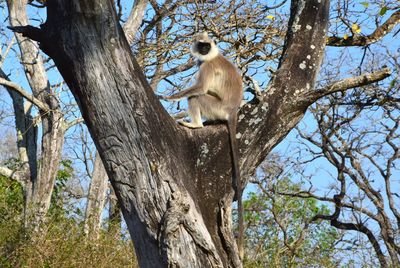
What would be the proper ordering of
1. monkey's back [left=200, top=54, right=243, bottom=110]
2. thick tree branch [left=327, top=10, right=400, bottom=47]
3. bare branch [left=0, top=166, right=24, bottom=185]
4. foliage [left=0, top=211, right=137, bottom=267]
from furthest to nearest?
bare branch [left=0, top=166, right=24, bottom=185]
thick tree branch [left=327, top=10, right=400, bottom=47]
foliage [left=0, top=211, right=137, bottom=267]
monkey's back [left=200, top=54, right=243, bottom=110]

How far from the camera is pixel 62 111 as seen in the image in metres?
11.2

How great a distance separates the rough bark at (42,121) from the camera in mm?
10938

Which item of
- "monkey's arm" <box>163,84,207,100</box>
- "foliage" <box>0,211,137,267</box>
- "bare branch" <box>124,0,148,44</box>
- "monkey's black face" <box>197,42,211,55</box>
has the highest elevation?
"bare branch" <box>124,0,148,44</box>

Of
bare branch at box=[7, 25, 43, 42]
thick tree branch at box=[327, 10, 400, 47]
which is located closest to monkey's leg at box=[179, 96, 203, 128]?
bare branch at box=[7, 25, 43, 42]

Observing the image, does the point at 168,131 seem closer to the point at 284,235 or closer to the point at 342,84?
the point at 342,84

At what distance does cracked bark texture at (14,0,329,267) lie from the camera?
3.75 meters

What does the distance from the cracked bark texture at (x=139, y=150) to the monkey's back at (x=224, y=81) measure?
2.05 metres

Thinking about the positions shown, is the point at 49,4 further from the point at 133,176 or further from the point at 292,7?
the point at 292,7

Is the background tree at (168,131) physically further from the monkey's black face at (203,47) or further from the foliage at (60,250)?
the foliage at (60,250)

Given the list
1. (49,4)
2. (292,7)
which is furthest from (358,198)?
(49,4)

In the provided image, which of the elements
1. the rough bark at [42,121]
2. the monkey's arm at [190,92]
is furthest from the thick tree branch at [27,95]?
the monkey's arm at [190,92]

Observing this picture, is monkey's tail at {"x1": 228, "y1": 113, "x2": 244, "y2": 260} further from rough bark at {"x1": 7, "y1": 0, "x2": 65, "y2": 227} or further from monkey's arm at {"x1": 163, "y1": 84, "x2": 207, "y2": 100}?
rough bark at {"x1": 7, "y1": 0, "x2": 65, "y2": 227}

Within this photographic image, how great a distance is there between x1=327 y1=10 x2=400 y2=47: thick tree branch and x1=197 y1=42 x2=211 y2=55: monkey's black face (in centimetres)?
204

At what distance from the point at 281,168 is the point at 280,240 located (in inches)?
54.3
